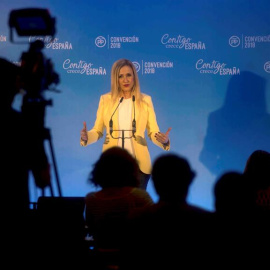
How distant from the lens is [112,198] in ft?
6.19

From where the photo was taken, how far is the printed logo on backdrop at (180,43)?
178 inches

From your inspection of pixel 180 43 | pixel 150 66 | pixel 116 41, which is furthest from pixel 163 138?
pixel 116 41

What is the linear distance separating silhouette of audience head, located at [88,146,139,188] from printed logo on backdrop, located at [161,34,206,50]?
278 centimetres

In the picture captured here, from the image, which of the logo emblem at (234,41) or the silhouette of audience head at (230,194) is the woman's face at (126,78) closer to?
the logo emblem at (234,41)

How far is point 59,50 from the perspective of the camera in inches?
183

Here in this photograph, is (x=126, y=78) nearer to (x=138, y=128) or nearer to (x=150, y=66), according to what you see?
(x=138, y=128)

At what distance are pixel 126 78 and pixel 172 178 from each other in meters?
2.26

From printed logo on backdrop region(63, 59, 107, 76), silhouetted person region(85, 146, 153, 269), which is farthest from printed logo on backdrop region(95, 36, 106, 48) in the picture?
silhouetted person region(85, 146, 153, 269)

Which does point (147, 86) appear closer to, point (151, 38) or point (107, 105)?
point (151, 38)

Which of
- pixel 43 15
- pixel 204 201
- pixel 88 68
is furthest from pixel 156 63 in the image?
pixel 43 15

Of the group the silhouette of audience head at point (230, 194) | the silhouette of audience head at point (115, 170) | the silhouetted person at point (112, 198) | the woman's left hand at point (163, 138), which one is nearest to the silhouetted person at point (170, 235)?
the silhouette of audience head at point (230, 194)

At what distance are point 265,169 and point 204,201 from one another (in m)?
2.34

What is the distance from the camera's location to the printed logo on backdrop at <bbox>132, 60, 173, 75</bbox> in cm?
455

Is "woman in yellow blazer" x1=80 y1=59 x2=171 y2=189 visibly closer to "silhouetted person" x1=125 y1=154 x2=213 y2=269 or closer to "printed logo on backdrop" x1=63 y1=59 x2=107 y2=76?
"printed logo on backdrop" x1=63 y1=59 x2=107 y2=76
